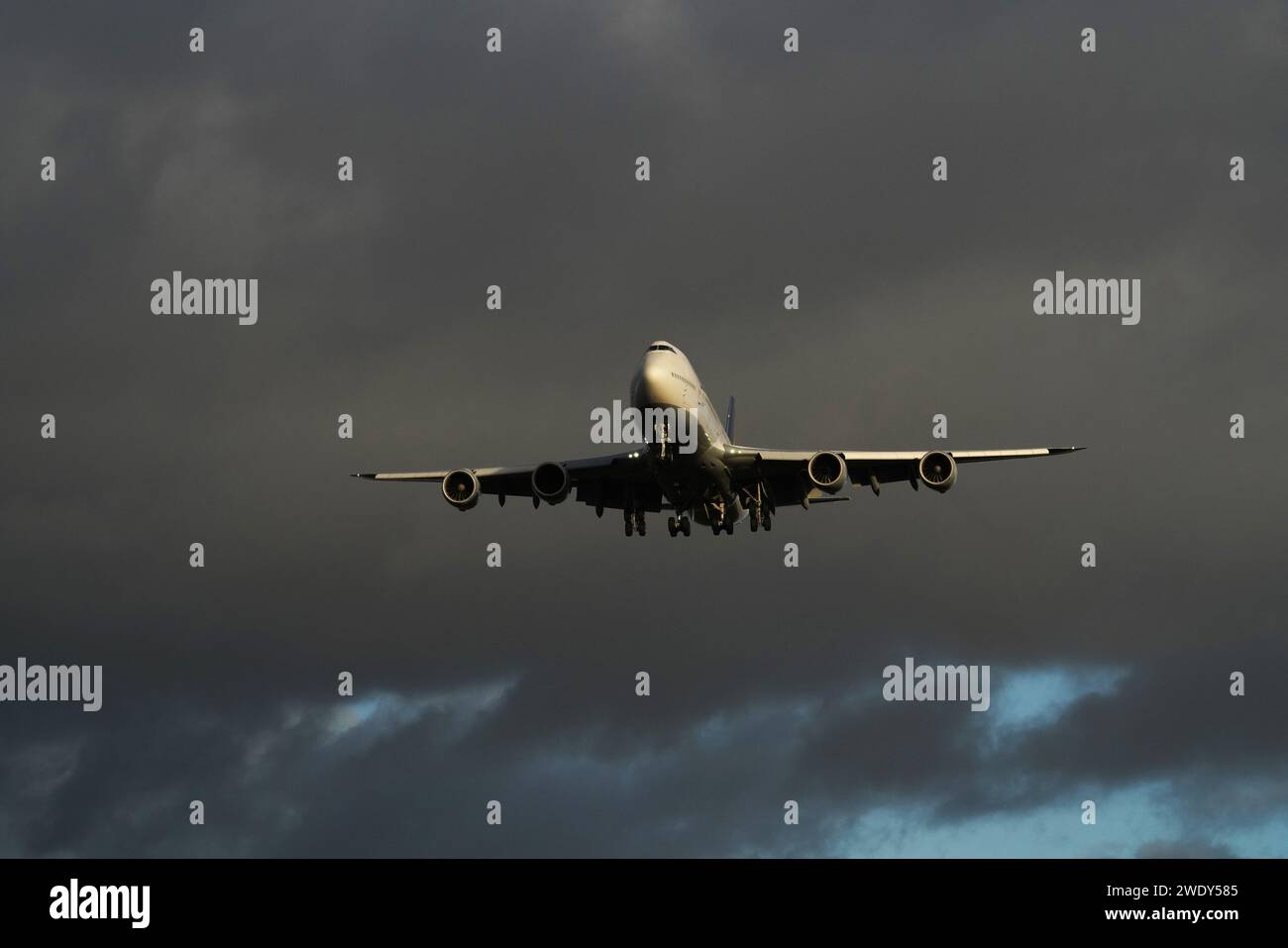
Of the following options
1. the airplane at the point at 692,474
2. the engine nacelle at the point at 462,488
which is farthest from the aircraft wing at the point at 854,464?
the engine nacelle at the point at 462,488

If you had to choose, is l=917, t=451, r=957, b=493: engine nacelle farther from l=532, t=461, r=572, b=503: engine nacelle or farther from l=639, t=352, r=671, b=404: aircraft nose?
l=532, t=461, r=572, b=503: engine nacelle

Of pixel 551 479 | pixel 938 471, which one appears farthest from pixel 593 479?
pixel 938 471

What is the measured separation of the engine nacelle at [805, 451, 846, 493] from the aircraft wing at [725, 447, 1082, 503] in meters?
0.68

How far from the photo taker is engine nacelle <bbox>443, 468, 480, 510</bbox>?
65.2 meters

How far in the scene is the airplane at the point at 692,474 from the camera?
6100 centimetres

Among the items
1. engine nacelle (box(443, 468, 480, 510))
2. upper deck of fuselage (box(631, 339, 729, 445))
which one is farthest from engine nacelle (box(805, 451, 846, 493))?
engine nacelle (box(443, 468, 480, 510))

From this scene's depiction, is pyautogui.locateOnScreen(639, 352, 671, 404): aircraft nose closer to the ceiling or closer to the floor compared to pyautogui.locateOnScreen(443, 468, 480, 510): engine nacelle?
closer to the ceiling

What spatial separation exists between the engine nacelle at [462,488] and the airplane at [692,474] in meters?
0.04

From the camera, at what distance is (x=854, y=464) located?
68812 mm

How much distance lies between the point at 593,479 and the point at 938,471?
14.0 m

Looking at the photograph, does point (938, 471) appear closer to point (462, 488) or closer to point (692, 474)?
point (692, 474)
